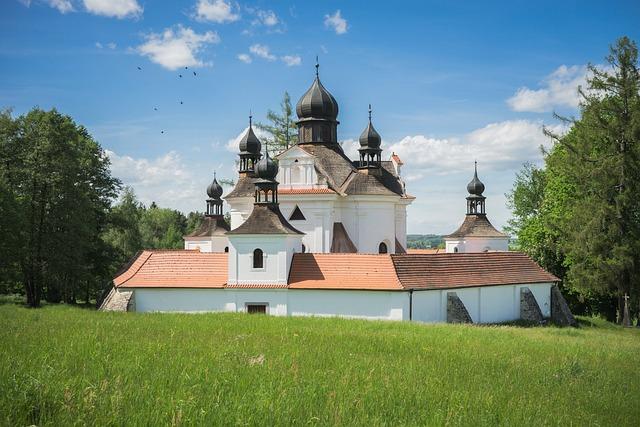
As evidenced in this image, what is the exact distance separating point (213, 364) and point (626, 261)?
2620 centimetres

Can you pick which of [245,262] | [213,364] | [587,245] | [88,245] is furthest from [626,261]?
[88,245]

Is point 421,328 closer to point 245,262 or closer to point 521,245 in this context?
point 245,262

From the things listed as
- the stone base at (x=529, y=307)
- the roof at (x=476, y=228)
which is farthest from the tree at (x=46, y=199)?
the roof at (x=476, y=228)

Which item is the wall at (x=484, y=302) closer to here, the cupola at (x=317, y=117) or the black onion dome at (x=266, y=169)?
the black onion dome at (x=266, y=169)

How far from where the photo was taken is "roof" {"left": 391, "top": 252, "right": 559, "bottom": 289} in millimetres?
30438

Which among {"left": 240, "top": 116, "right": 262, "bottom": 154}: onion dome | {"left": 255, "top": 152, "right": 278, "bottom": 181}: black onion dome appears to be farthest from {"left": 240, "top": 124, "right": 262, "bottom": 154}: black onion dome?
{"left": 255, "top": 152, "right": 278, "bottom": 181}: black onion dome

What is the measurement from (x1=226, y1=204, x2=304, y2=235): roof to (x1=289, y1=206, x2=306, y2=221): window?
5.25 m

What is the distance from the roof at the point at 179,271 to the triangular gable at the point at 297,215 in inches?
248

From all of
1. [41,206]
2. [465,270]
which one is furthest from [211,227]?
[465,270]

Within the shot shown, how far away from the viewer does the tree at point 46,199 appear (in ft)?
120

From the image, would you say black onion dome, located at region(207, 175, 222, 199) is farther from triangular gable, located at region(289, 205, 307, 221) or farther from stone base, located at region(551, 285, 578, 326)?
Result: stone base, located at region(551, 285, 578, 326)

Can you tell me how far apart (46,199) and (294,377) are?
2878 centimetres

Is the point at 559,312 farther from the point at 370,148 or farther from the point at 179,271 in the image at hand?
the point at 179,271

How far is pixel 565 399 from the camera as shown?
12977 millimetres
